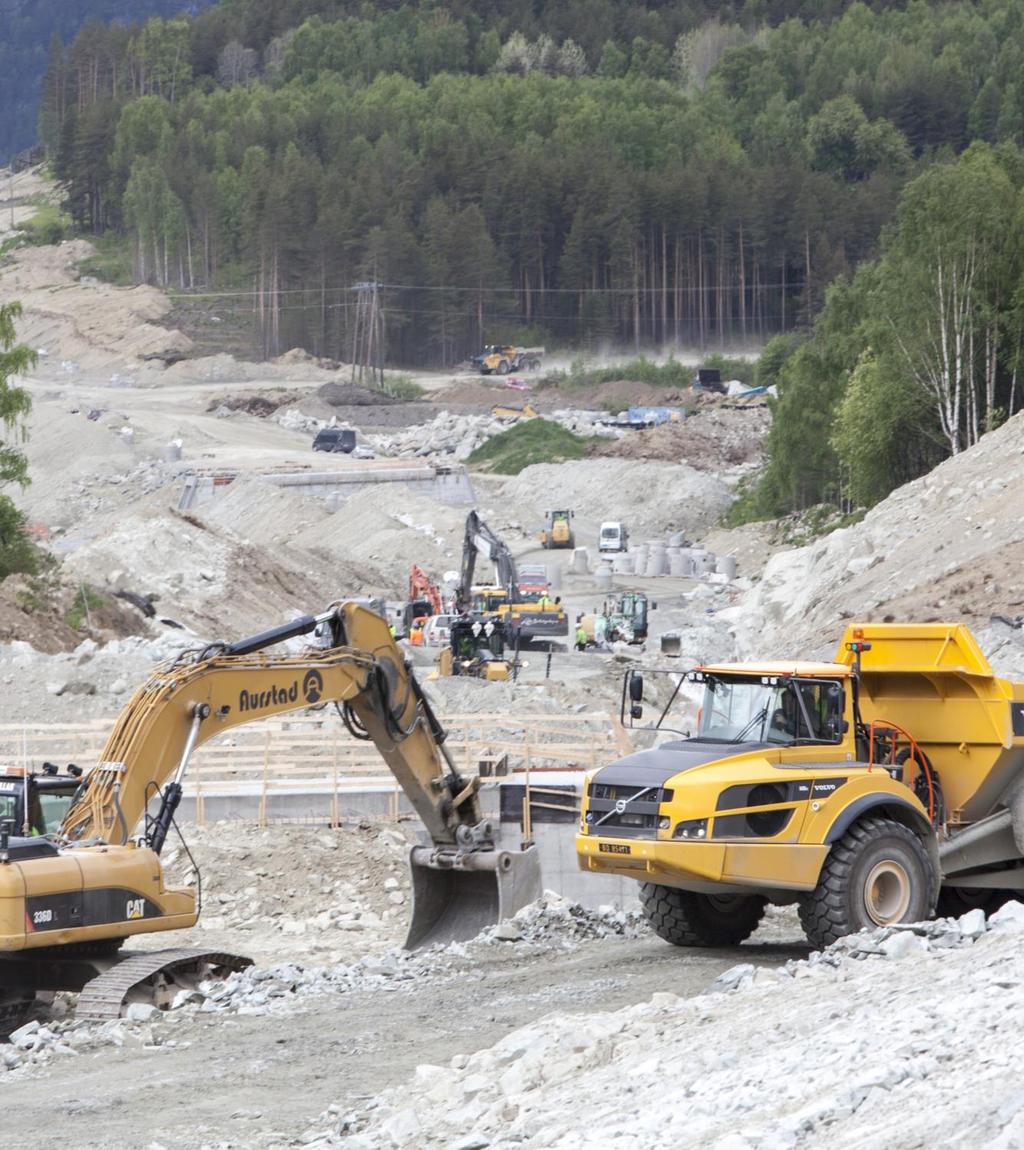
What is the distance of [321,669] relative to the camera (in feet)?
46.4

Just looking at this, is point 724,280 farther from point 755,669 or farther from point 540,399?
point 755,669

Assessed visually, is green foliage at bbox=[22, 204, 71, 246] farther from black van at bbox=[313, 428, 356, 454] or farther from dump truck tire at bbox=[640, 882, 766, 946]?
dump truck tire at bbox=[640, 882, 766, 946]

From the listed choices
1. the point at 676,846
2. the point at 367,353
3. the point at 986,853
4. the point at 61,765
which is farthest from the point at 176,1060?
the point at 367,353

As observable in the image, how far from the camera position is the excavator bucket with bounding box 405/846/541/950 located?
15.4 m

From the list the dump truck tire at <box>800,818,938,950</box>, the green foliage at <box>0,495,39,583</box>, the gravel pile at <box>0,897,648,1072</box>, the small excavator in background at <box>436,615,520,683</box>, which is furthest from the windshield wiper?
the green foliage at <box>0,495,39,583</box>

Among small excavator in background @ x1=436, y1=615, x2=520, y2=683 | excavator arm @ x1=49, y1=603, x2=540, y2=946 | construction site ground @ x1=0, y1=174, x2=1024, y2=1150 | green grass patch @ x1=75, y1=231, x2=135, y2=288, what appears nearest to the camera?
construction site ground @ x1=0, y1=174, x2=1024, y2=1150

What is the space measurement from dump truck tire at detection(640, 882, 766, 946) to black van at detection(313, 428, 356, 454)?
65583 mm

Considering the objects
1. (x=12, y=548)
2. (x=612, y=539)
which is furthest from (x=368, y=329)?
(x=12, y=548)

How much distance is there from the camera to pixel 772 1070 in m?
7.90

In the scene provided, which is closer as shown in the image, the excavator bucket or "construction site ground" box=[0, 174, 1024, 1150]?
"construction site ground" box=[0, 174, 1024, 1150]

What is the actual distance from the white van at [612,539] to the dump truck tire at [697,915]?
Answer: 4667cm

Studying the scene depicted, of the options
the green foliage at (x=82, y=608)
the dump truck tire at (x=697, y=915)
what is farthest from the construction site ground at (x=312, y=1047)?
the green foliage at (x=82, y=608)

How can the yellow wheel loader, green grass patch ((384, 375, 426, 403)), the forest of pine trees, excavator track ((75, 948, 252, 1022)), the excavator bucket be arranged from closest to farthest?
excavator track ((75, 948, 252, 1022)) < the excavator bucket < the yellow wheel loader < green grass patch ((384, 375, 426, 403)) < the forest of pine trees

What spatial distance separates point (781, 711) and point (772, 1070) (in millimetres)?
4600
